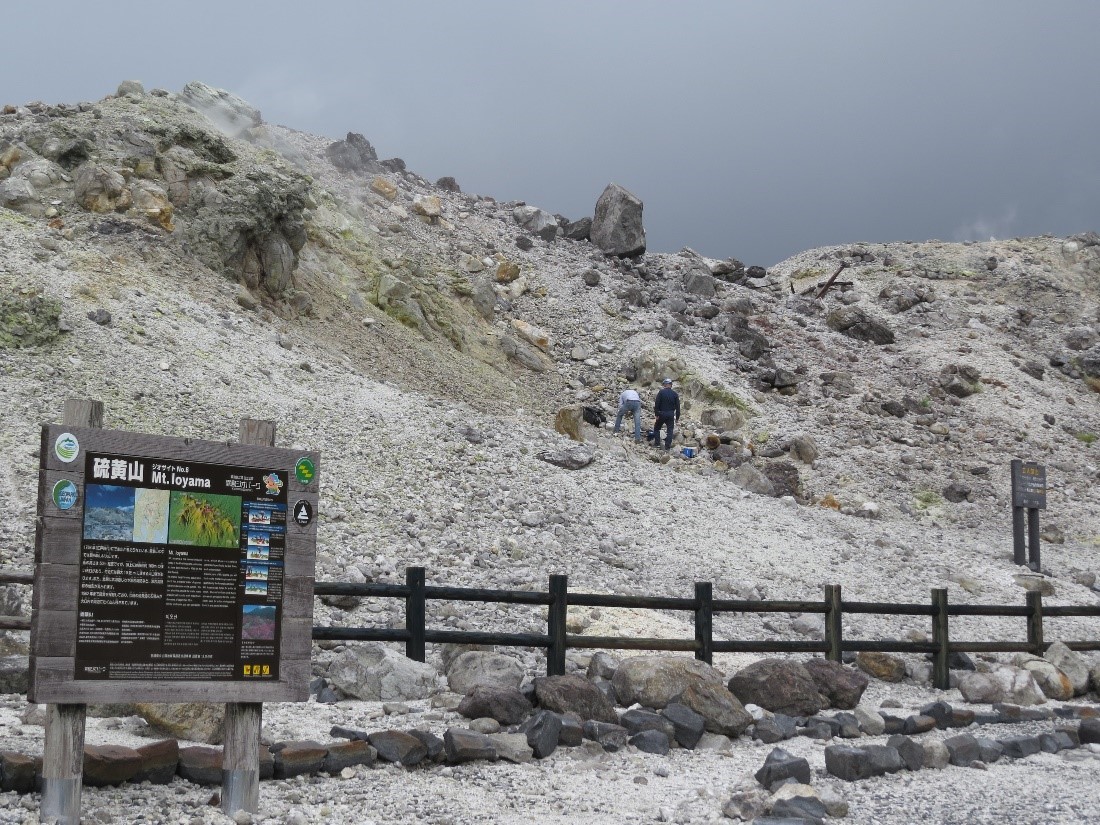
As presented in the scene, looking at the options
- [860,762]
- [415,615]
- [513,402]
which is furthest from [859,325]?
[860,762]

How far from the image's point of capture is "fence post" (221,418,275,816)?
5910mm

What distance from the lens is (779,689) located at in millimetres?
9750

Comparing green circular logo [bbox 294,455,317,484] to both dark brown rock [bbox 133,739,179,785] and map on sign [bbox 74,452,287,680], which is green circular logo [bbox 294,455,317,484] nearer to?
map on sign [bbox 74,452,287,680]

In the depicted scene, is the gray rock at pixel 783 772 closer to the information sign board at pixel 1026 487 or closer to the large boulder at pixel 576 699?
the large boulder at pixel 576 699

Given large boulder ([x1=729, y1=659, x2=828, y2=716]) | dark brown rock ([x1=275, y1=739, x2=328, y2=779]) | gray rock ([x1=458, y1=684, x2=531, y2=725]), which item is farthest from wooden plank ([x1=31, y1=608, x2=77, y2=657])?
large boulder ([x1=729, y1=659, x2=828, y2=716])

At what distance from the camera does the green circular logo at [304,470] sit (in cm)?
634

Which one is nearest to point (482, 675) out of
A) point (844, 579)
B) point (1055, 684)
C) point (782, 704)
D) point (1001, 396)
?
point (782, 704)

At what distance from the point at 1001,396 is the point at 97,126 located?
98.1ft

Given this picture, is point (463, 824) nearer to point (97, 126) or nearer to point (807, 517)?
point (807, 517)

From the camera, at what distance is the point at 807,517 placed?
21.2 meters

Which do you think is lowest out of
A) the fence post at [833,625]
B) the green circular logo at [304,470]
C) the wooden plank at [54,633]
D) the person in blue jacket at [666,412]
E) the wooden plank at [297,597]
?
the fence post at [833,625]

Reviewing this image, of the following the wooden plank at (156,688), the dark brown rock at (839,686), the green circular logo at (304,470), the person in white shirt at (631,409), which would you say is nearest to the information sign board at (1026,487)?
the person in white shirt at (631,409)

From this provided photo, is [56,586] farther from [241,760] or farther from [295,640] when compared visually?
[241,760]

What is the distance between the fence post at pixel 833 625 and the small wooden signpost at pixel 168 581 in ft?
24.7
